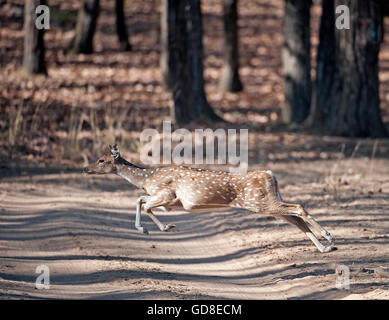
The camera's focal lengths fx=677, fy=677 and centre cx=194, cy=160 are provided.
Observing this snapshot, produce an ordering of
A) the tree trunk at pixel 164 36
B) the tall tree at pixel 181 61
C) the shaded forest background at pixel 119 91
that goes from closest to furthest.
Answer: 1. the shaded forest background at pixel 119 91
2. the tall tree at pixel 181 61
3. the tree trunk at pixel 164 36

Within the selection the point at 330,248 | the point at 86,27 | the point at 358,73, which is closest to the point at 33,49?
the point at 86,27

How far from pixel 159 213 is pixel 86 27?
50.9ft

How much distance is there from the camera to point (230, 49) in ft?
73.6

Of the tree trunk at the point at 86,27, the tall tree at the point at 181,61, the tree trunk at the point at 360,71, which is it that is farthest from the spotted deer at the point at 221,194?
the tree trunk at the point at 86,27

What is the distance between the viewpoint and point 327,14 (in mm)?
18469

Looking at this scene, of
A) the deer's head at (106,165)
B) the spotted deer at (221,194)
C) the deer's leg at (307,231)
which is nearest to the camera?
the spotted deer at (221,194)

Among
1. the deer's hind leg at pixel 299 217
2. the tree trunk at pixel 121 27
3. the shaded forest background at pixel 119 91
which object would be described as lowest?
the deer's hind leg at pixel 299 217

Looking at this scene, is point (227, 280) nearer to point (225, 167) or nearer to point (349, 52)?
point (225, 167)

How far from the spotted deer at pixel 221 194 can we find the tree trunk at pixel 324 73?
9447 millimetres

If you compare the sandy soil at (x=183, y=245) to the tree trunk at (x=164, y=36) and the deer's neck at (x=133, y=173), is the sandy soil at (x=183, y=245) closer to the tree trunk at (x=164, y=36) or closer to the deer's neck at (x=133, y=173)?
the deer's neck at (x=133, y=173)

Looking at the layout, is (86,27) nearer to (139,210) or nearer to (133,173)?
(133,173)

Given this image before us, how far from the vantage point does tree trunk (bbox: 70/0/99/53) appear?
2519cm

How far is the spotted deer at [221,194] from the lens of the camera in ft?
27.6
